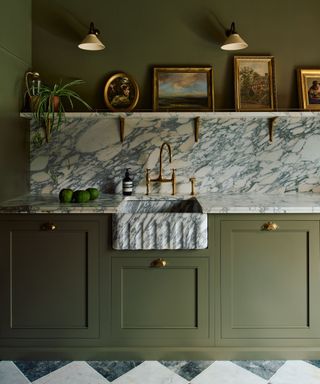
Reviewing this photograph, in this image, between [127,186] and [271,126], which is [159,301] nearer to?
[127,186]

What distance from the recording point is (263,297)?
8.09 feet

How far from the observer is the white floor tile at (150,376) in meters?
2.25

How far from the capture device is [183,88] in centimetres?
316

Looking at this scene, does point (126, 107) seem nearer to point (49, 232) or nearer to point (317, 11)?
point (49, 232)

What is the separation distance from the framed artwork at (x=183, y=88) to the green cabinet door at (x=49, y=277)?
1183 mm

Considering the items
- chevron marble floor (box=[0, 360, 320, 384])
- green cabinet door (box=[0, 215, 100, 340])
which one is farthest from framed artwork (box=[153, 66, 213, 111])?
chevron marble floor (box=[0, 360, 320, 384])

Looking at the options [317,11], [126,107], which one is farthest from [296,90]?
[126,107]

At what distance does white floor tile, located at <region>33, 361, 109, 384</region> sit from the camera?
7.37ft

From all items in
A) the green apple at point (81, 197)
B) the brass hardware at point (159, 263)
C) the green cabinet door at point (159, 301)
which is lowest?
the green cabinet door at point (159, 301)

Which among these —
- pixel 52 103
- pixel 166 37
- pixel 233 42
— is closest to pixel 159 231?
pixel 52 103

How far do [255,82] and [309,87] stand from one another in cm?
40

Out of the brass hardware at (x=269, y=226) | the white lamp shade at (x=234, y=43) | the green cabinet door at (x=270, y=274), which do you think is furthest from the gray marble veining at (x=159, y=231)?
the white lamp shade at (x=234, y=43)

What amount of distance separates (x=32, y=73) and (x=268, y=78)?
5.63ft

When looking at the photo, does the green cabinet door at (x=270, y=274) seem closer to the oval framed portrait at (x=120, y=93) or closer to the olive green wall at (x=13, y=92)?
the oval framed portrait at (x=120, y=93)
